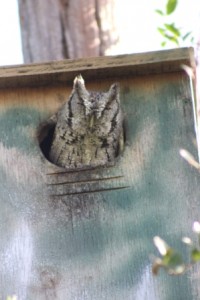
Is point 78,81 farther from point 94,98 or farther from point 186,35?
point 186,35

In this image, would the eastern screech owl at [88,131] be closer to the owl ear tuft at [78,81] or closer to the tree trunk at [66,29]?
the owl ear tuft at [78,81]

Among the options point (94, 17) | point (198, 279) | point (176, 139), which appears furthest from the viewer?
point (94, 17)

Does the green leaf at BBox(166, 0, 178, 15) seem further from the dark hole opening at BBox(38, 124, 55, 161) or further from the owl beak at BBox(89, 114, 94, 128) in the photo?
the dark hole opening at BBox(38, 124, 55, 161)

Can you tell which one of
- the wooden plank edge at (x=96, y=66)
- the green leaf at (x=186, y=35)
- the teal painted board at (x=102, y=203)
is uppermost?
the green leaf at (x=186, y=35)

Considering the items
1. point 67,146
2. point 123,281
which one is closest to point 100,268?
point 123,281

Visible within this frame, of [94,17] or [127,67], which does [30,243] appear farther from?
[94,17]

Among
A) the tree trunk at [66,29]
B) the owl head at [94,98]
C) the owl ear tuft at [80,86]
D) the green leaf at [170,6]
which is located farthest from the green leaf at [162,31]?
the owl ear tuft at [80,86]

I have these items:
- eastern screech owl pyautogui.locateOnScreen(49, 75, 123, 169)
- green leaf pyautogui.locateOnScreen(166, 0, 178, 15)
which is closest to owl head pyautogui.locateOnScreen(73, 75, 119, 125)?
eastern screech owl pyautogui.locateOnScreen(49, 75, 123, 169)
